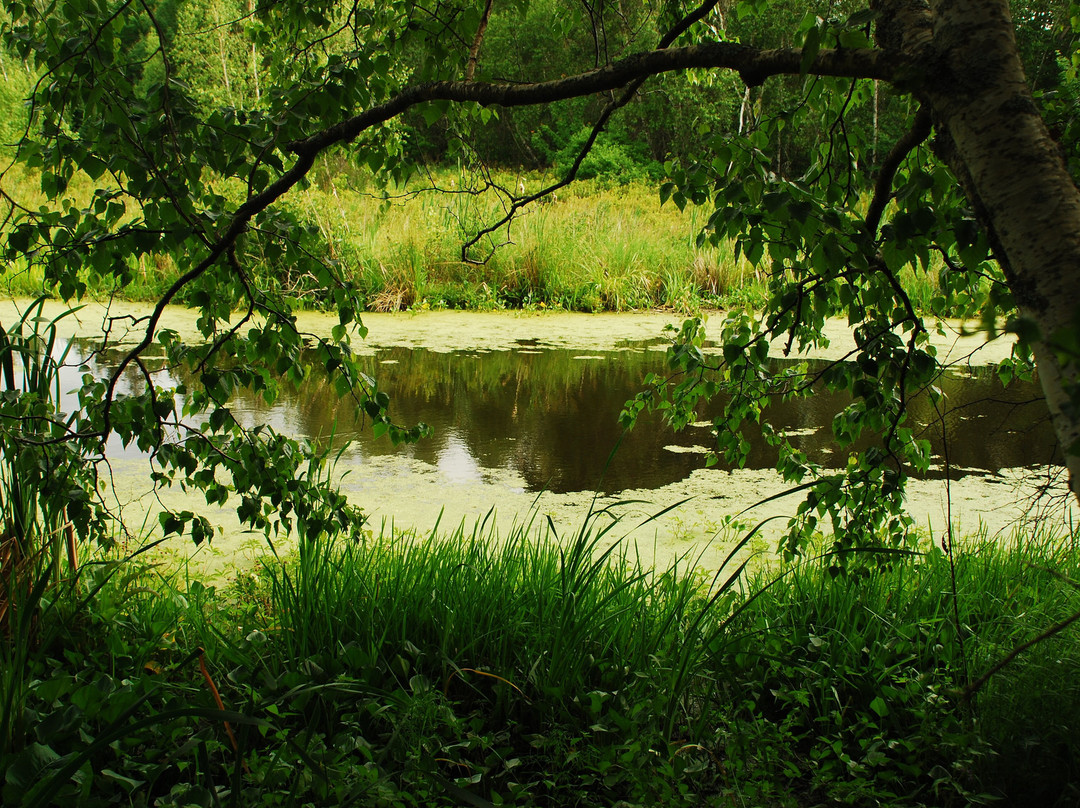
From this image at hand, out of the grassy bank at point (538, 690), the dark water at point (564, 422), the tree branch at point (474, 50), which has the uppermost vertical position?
the tree branch at point (474, 50)

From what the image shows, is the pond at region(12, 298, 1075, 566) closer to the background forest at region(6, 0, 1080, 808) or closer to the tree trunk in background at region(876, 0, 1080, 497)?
the background forest at region(6, 0, 1080, 808)

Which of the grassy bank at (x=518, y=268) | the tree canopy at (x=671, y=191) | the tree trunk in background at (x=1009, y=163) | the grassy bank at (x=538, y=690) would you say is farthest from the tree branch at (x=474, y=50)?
the grassy bank at (x=518, y=268)

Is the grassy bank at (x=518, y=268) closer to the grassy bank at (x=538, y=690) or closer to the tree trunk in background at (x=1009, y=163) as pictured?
the grassy bank at (x=538, y=690)

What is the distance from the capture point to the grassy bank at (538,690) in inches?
47.4

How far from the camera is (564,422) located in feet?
13.8

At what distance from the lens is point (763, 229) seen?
1151 mm

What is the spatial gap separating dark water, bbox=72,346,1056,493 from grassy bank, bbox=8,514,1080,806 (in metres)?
1.13

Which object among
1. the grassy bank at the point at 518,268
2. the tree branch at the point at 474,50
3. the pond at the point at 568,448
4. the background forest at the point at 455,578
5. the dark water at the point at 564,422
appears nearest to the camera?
the background forest at the point at 455,578

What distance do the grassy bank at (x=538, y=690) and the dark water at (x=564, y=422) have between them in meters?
1.13

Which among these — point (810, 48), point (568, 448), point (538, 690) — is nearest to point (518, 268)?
point (568, 448)

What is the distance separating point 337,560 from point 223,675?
460 millimetres

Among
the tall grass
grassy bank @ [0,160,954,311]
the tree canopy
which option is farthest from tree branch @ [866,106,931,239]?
grassy bank @ [0,160,954,311]

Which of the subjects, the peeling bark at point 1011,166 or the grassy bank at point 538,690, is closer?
the peeling bark at point 1011,166

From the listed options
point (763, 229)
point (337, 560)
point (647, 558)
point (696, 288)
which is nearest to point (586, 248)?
point (696, 288)
